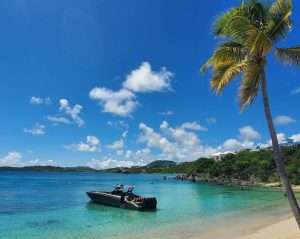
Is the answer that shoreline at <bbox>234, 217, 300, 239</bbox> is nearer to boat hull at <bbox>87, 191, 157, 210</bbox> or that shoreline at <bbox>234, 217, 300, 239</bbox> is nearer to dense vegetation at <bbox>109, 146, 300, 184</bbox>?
boat hull at <bbox>87, 191, 157, 210</bbox>

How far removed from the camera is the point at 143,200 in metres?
27.0

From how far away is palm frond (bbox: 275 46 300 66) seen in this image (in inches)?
358

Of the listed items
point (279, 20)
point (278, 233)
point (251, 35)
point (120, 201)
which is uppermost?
point (279, 20)

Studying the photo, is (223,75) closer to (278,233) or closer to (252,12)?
(252,12)

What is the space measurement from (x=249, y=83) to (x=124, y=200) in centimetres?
2067

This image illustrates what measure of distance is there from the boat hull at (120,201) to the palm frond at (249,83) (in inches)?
719

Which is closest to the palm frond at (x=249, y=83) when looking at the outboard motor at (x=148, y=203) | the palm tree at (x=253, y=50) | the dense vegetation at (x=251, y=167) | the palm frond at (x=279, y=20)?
the palm tree at (x=253, y=50)

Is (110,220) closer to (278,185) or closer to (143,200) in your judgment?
(143,200)

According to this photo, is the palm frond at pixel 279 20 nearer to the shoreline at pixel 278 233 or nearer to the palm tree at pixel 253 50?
the palm tree at pixel 253 50

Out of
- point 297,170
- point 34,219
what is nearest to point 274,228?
point 34,219

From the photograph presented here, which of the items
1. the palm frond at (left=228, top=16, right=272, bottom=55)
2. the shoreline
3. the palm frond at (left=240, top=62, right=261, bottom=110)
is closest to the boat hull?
the shoreline

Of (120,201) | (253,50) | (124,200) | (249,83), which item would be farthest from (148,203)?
(253,50)

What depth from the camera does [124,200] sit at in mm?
28250

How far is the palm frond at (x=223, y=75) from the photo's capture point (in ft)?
30.4
